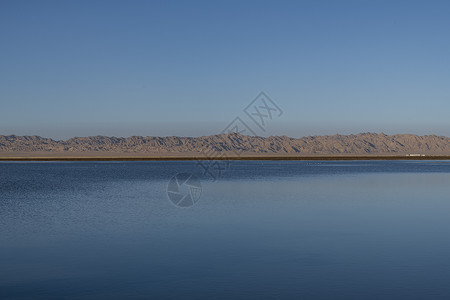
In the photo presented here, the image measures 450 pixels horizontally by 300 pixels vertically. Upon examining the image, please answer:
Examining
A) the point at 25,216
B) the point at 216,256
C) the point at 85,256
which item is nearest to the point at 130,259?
the point at 85,256

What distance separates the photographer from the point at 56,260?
1463 cm

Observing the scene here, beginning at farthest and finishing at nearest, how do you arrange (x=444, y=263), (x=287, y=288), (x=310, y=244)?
(x=310, y=244), (x=444, y=263), (x=287, y=288)

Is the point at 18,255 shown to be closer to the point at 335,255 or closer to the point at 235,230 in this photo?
the point at 235,230

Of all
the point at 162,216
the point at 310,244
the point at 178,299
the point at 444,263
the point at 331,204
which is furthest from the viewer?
the point at 331,204

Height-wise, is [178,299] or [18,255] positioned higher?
[18,255]

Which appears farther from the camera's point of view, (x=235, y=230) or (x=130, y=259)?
(x=235, y=230)

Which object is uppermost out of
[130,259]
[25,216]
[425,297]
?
[25,216]

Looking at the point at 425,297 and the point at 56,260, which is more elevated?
the point at 56,260

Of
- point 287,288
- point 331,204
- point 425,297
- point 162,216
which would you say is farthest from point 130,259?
point 331,204

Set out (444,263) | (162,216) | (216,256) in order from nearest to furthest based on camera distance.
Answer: (444,263) → (216,256) → (162,216)

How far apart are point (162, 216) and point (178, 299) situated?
45.3 ft

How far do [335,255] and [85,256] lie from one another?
7.36 m

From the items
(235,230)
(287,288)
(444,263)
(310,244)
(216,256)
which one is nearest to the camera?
(287,288)

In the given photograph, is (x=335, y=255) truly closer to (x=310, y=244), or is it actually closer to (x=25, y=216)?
→ (x=310, y=244)
